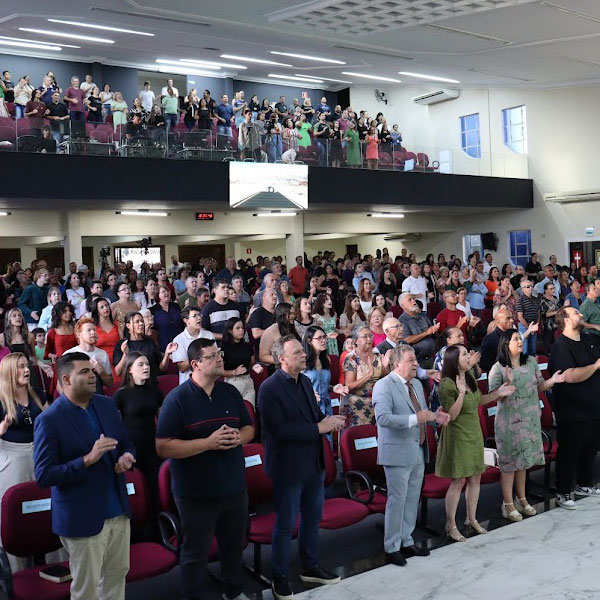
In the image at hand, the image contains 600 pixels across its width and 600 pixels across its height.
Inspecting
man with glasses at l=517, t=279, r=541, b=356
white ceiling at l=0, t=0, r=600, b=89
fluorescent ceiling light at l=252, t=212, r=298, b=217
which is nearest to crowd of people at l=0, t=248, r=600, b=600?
man with glasses at l=517, t=279, r=541, b=356

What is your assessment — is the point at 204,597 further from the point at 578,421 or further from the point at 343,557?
the point at 578,421

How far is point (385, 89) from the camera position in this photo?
88.9 feet

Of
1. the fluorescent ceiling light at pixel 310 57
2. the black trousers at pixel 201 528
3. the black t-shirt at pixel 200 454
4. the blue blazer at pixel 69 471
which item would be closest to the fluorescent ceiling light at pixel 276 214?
the fluorescent ceiling light at pixel 310 57

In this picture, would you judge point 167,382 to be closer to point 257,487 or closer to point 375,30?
point 257,487

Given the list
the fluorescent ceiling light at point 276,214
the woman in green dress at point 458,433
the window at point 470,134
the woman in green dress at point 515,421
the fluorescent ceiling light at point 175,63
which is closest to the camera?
the woman in green dress at point 458,433

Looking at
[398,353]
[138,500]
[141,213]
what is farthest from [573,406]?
[141,213]

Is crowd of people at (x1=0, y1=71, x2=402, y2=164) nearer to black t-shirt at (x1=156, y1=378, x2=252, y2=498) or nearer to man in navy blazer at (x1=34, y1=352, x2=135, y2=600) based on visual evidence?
black t-shirt at (x1=156, y1=378, x2=252, y2=498)

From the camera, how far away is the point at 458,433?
5.69 m

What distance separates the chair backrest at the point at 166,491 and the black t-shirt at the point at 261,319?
11.4 ft

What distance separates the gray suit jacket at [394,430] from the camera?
5.21 m

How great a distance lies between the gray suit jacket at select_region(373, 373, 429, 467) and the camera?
205 inches

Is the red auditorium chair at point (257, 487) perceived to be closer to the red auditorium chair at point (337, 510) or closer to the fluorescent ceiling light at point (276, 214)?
the red auditorium chair at point (337, 510)

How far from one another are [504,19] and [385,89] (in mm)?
14896

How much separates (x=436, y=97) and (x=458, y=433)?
21580 mm
